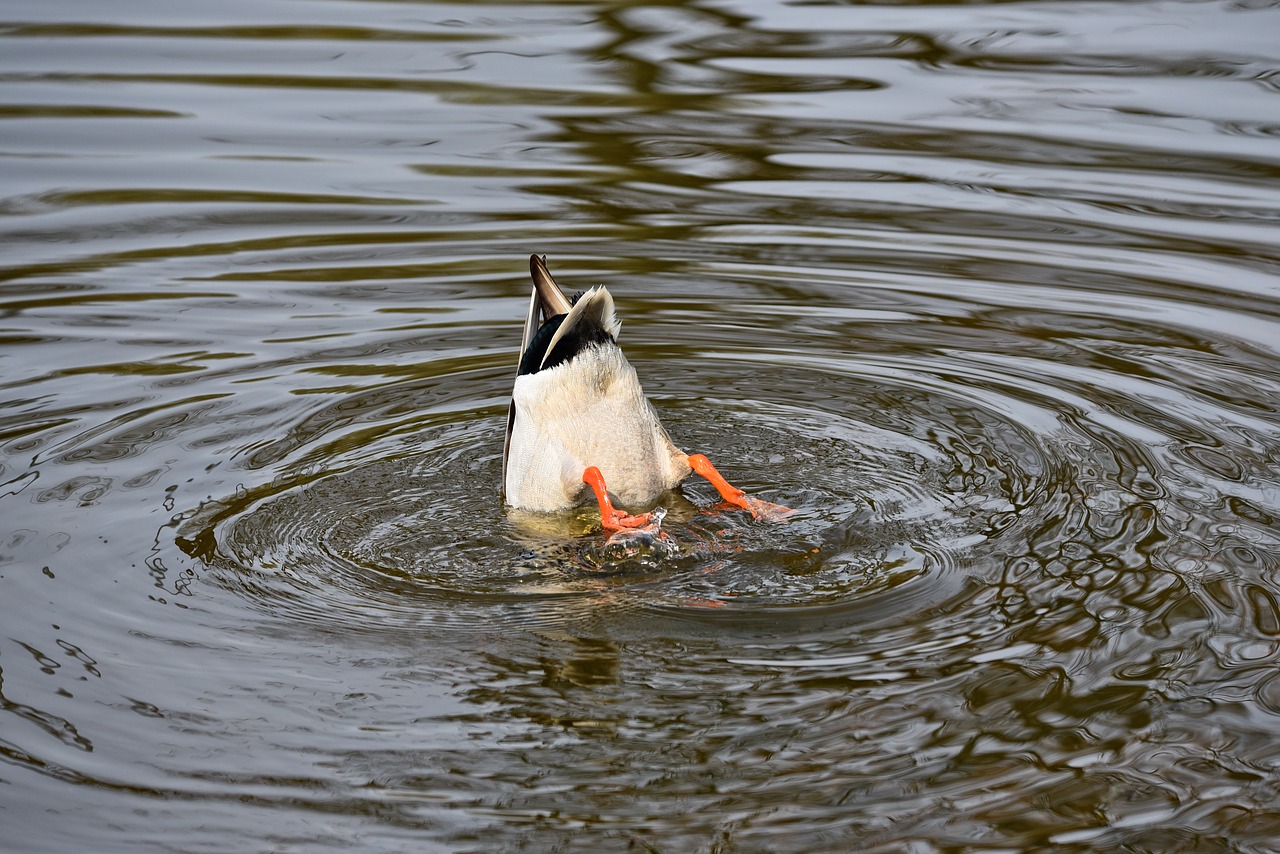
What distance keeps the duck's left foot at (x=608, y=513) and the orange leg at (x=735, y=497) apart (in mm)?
290

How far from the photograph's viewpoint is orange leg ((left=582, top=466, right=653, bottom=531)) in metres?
5.46

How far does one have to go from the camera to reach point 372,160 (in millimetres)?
10484

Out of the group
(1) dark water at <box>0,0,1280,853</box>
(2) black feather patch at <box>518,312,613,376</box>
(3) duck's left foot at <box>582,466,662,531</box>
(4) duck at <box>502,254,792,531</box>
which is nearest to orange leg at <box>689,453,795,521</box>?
(4) duck at <box>502,254,792,531</box>

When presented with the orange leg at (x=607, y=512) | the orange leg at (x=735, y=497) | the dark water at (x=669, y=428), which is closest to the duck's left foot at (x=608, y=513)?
the orange leg at (x=607, y=512)

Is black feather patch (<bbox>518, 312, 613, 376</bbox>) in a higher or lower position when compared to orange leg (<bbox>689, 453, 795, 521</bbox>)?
higher

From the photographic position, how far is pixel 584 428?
5.69 m

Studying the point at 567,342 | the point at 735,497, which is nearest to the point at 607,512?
the point at 735,497

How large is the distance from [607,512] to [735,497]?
20.7 inches

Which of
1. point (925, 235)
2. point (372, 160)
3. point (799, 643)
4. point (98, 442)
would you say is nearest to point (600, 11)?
point (372, 160)

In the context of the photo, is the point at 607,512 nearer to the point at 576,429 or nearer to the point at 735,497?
the point at 576,429

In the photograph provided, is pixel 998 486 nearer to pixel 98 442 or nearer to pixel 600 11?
pixel 98 442

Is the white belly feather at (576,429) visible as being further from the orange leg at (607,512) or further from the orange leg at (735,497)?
the orange leg at (735,497)

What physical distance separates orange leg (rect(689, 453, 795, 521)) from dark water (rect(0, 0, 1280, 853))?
107 millimetres

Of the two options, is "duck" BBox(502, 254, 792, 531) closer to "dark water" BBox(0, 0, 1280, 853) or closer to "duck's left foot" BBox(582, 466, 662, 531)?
"duck's left foot" BBox(582, 466, 662, 531)
